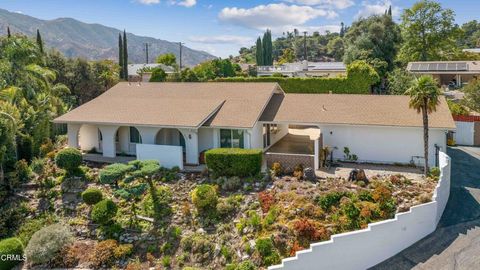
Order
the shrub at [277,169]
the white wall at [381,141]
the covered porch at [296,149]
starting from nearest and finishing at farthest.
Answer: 1. the shrub at [277,169]
2. the covered porch at [296,149]
3. the white wall at [381,141]

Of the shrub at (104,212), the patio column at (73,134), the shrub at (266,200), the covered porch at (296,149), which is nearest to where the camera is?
the shrub at (266,200)

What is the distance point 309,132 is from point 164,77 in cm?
2368

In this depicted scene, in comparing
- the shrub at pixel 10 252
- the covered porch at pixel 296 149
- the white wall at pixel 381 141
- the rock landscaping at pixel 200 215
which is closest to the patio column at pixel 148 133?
the rock landscaping at pixel 200 215

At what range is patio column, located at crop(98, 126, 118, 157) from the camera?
27.2 m

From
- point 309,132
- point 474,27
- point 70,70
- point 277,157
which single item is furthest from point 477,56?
point 474,27

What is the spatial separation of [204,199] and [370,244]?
8.26m

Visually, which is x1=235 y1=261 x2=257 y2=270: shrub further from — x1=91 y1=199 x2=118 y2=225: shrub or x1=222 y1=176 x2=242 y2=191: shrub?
x1=91 y1=199 x2=118 y2=225: shrub

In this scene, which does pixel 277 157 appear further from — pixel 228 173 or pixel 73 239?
pixel 73 239

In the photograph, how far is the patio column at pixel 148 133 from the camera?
2614 cm

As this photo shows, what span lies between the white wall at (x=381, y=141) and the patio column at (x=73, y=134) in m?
17.7

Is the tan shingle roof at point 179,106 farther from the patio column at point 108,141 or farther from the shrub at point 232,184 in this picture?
the shrub at point 232,184

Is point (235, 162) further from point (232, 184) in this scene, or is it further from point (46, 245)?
point (46, 245)

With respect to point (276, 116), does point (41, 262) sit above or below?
below

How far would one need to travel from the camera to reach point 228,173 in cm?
2248
